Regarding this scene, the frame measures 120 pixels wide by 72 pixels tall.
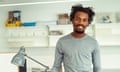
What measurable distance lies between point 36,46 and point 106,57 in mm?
1356

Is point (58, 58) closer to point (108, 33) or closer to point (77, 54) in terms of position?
point (77, 54)

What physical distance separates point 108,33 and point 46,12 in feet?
4.16

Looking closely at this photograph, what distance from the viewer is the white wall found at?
3.67m

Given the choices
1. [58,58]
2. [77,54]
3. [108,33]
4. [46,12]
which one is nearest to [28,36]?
[46,12]

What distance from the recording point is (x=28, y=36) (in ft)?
12.6

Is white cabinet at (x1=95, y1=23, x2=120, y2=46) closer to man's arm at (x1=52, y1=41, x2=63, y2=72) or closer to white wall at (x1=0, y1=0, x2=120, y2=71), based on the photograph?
white wall at (x1=0, y1=0, x2=120, y2=71)

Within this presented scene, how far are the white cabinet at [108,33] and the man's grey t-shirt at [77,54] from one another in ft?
6.66

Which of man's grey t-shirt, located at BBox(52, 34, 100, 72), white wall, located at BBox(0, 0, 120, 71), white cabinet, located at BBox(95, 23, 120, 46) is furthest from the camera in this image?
white wall, located at BBox(0, 0, 120, 71)

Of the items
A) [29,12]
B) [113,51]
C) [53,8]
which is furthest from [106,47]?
[29,12]

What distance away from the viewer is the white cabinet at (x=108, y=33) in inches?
138

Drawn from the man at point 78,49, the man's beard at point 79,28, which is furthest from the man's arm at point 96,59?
the man's beard at point 79,28

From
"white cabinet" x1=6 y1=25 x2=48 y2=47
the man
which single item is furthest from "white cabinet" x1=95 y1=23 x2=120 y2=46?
the man

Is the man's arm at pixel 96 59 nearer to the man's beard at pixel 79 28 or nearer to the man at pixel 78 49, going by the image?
the man at pixel 78 49

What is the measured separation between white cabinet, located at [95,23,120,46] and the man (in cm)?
200
